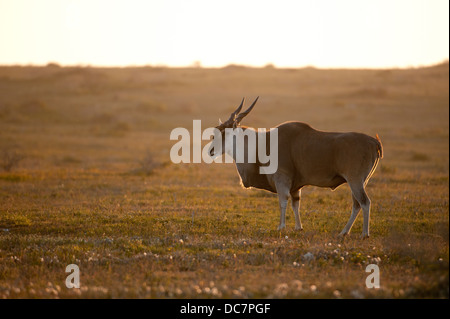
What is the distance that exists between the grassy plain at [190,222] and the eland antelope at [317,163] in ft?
2.79

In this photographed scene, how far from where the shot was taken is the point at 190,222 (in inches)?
451

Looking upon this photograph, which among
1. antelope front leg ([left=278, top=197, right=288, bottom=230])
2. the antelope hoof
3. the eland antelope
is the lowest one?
the antelope hoof

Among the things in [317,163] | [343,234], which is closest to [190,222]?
[317,163]

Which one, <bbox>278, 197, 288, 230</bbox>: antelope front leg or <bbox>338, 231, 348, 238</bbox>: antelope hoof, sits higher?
<bbox>278, 197, 288, 230</bbox>: antelope front leg

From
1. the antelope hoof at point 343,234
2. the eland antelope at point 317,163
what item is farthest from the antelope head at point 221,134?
the antelope hoof at point 343,234

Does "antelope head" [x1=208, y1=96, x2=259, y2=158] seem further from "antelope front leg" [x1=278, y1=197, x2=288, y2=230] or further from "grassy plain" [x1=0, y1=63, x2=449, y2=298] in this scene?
"antelope front leg" [x1=278, y1=197, x2=288, y2=230]

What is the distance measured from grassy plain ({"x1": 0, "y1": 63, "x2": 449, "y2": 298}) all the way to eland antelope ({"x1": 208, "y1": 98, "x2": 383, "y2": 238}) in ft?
2.79

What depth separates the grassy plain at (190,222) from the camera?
7.29 meters

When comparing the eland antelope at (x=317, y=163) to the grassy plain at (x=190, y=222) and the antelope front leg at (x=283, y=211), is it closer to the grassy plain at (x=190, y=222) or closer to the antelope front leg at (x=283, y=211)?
the antelope front leg at (x=283, y=211)

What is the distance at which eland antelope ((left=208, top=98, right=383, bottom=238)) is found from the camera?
9.86m

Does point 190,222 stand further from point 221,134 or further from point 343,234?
point 343,234

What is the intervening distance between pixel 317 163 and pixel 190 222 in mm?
3193

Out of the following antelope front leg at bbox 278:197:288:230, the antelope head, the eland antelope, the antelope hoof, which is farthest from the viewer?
the antelope head

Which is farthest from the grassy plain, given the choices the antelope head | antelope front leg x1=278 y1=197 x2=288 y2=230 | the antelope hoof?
the antelope head
